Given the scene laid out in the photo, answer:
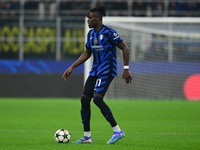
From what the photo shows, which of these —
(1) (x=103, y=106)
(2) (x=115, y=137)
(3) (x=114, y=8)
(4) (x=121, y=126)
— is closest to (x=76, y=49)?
(3) (x=114, y=8)

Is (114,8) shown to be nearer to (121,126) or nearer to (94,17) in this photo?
(121,126)

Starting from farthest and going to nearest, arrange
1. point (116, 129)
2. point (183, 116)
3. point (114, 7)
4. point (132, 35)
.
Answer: point (114, 7)
point (132, 35)
point (183, 116)
point (116, 129)

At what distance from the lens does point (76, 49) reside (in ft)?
72.2

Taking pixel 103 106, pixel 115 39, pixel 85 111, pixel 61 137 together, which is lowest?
pixel 61 137

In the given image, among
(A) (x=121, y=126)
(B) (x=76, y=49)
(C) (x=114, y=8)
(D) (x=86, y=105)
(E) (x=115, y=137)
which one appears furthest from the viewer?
(C) (x=114, y=8)

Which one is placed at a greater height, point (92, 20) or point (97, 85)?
point (92, 20)

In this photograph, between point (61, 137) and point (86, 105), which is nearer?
point (61, 137)

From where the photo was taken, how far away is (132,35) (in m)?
18.7

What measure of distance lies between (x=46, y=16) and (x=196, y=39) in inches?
316

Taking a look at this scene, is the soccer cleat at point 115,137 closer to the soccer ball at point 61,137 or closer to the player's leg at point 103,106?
the player's leg at point 103,106

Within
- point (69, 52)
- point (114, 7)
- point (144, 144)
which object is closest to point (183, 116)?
point (144, 144)

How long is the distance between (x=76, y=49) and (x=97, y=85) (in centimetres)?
1503

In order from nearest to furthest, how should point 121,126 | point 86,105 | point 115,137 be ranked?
point 115,137, point 86,105, point 121,126

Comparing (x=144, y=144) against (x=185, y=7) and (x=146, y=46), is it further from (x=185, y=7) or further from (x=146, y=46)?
(x=185, y=7)
